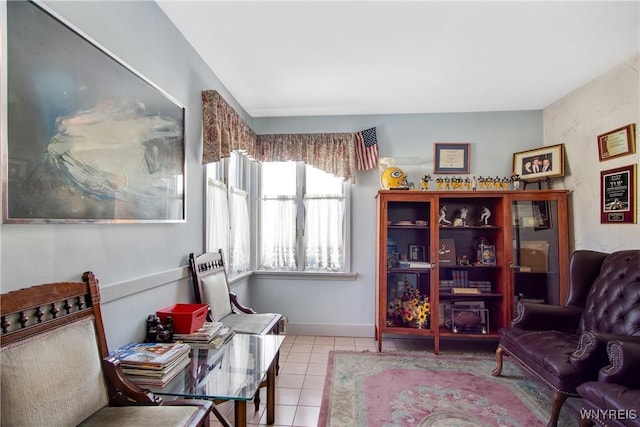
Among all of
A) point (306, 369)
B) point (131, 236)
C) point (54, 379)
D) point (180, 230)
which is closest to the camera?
point (54, 379)

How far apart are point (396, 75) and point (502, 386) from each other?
278 cm

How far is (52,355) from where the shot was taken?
109cm

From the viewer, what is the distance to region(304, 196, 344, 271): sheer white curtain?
379 cm

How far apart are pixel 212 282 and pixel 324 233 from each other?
1.63 metres

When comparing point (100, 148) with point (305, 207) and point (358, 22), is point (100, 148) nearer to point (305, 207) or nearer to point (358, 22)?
point (358, 22)

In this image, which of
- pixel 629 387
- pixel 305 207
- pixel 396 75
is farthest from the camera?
pixel 305 207

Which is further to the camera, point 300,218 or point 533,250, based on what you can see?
point 300,218

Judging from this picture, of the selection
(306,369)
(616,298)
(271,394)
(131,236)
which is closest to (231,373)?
(271,394)

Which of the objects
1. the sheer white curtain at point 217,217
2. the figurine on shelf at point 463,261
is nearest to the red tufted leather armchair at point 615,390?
the figurine on shelf at point 463,261

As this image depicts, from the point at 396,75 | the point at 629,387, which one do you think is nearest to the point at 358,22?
the point at 396,75

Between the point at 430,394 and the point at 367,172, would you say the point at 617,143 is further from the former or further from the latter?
the point at 430,394

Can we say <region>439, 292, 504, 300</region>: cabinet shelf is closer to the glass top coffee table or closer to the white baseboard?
the white baseboard

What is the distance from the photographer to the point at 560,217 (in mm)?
3154

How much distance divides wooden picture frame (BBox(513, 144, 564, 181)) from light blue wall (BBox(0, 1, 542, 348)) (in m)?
0.13
